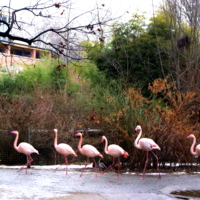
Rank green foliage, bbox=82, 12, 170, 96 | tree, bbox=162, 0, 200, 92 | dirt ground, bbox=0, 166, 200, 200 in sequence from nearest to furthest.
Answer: dirt ground, bbox=0, 166, 200, 200 < tree, bbox=162, 0, 200, 92 < green foliage, bbox=82, 12, 170, 96

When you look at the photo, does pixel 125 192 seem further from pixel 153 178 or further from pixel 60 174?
pixel 60 174

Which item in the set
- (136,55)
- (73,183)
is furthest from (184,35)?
(73,183)

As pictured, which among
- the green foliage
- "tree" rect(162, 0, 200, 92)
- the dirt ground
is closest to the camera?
the dirt ground

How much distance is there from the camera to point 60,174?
8867mm

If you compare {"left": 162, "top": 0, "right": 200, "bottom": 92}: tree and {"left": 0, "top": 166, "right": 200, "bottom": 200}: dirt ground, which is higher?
{"left": 162, "top": 0, "right": 200, "bottom": 92}: tree

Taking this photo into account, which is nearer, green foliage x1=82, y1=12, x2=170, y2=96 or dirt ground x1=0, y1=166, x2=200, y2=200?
dirt ground x1=0, y1=166, x2=200, y2=200

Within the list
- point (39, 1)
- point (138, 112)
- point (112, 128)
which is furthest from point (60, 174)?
point (39, 1)

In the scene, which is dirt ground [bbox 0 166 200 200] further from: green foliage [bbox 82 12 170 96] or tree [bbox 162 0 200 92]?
green foliage [bbox 82 12 170 96]

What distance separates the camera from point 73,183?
7.90 m

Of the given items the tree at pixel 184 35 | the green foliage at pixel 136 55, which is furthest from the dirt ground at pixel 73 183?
the green foliage at pixel 136 55

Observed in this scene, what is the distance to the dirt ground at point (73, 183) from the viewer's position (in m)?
6.87

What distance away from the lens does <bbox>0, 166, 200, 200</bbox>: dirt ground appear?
6.87m

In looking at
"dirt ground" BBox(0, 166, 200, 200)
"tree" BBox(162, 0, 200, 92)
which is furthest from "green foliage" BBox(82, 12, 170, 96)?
"dirt ground" BBox(0, 166, 200, 200)

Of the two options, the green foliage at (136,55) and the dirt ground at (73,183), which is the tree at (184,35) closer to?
the green foliage at (136,55)
